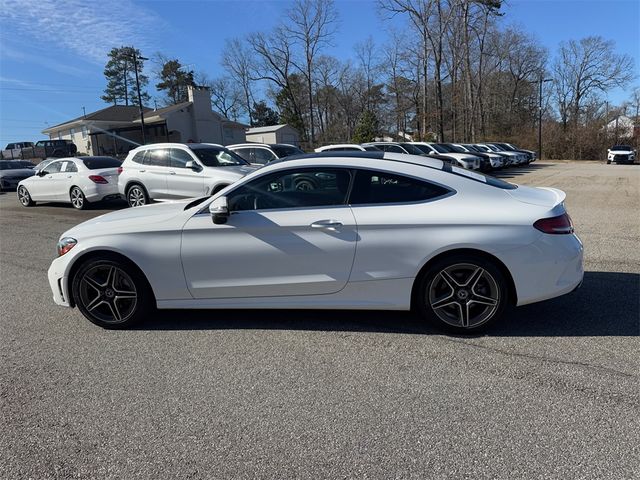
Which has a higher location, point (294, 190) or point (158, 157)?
point (158, 157)

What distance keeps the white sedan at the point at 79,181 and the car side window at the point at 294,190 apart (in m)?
9.82

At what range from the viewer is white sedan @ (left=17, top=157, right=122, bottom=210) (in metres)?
12.5

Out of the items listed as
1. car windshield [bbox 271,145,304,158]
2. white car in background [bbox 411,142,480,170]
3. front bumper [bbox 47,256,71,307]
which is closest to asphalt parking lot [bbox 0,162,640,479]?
front bumper [bbox 47,256,71,307]

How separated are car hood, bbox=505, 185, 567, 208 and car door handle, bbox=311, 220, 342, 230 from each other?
5.01ft

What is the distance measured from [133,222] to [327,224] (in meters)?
1.82

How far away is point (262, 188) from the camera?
4.09 metres

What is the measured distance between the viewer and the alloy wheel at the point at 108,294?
422 cm

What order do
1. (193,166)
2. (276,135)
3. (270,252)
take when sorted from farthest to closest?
1. (276,135)
2. (193,166)
3. (270,252)

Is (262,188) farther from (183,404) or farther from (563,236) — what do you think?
(563,236)

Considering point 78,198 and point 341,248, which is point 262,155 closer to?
point 78,198

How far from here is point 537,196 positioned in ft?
13.5

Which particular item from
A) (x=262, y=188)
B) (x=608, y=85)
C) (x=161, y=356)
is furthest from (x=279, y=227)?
(x=608, y=85)

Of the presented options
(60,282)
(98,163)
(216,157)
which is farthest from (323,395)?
(98,163)

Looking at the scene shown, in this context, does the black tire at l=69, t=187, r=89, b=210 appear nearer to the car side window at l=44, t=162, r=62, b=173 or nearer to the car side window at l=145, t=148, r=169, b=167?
the car side window at l=44, t=162, r=62, b=173
